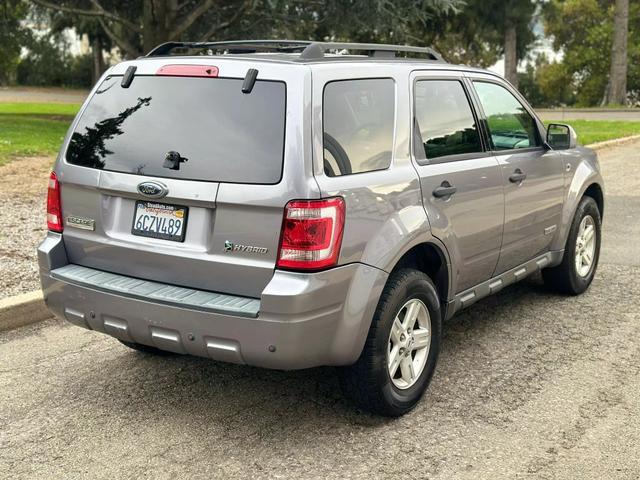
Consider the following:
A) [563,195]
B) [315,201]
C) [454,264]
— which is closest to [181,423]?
[315,201]

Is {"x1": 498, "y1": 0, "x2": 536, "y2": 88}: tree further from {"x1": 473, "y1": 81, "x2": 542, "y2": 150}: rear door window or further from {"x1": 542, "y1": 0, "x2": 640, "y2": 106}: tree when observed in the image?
{"x1": 473, "y1": 81, "x2": 542, "y2": 150}: rear door window

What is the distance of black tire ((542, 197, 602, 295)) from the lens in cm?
620

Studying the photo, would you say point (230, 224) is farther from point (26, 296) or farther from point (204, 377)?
point (26, 296)

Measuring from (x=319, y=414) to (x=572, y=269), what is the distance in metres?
2.85

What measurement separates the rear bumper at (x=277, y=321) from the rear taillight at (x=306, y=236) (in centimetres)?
6

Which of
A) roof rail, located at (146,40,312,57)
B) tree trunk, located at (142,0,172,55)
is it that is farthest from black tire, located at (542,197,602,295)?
tree trunk, located at (142,0,172,55)

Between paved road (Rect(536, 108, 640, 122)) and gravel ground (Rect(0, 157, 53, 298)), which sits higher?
paved road (Rect(536, 108, 640, 122))

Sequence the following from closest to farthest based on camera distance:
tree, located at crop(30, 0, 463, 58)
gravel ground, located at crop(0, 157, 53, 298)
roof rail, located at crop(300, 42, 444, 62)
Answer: roof rail, located at crop(300, 42, 444, 62), gravel ground, located at crop(0, 157, 53, 298), tree, located at crop(30, 0, 463, 58)

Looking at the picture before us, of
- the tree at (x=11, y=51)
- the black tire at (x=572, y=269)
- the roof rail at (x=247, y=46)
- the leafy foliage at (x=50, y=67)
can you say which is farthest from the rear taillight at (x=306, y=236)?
the leafy foliage at (x=50, y=67)

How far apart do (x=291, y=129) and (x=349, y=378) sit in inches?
50.6

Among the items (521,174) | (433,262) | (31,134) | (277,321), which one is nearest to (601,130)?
(31,134)

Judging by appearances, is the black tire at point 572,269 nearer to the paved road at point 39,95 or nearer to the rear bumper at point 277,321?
the rear bumper at point 277,321

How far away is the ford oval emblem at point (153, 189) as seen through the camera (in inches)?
155

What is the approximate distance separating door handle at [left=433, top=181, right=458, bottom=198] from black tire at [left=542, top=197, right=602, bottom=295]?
1.97 metres
